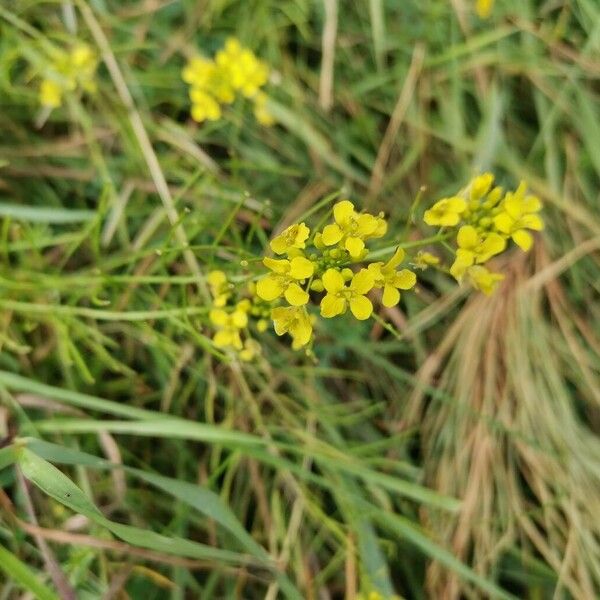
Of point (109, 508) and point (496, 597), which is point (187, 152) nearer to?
point (109, 508)

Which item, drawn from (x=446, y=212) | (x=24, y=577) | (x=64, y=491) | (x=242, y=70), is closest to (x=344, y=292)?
Answer: (x=446, y=212)

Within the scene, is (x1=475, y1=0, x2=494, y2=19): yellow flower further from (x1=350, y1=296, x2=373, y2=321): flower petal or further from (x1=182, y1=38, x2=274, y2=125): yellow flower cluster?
(x1=350, y1=296, x2=373, y2=321): flower petal

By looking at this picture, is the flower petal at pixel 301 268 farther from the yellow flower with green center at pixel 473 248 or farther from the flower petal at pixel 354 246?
the yellow flower with green center at pixel 473 248

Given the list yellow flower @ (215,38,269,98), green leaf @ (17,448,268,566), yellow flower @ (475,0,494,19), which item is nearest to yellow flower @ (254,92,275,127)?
yellow flower @ (215,38,269,98)

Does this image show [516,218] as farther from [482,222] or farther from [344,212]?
[344,212]

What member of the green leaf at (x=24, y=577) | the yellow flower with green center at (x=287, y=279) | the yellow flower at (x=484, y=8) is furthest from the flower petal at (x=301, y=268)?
the yellow flower at (x=484, y=8)
